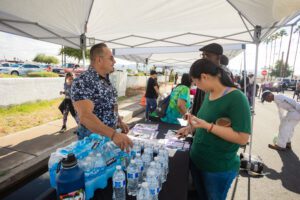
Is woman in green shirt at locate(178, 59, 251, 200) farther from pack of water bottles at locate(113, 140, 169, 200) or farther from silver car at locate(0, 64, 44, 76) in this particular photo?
silver car at locate(0, 64, 44, 76)

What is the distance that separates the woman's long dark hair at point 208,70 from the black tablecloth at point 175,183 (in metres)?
0.82

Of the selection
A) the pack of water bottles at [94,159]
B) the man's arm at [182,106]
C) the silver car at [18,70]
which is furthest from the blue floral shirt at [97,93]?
the silver car at [18,70]

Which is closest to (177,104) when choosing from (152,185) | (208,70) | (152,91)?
(208,70)

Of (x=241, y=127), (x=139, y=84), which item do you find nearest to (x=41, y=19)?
(x=241, y=127)

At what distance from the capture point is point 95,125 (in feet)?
5.51

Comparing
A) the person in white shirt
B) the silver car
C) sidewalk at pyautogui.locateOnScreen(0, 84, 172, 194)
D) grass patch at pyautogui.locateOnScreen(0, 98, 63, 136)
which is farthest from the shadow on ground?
the silver car

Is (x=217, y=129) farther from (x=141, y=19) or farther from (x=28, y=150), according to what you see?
(x=28, y=150)

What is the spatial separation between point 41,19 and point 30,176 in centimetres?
277

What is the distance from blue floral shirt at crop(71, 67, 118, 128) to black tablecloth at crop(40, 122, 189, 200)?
743 mm

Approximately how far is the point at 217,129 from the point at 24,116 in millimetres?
7337

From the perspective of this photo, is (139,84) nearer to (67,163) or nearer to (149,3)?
(149,3)

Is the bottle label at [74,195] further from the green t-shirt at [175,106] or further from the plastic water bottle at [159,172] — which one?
the green t-shirt at [175,106]

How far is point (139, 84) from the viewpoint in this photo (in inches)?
805

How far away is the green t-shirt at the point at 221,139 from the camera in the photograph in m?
1.45
